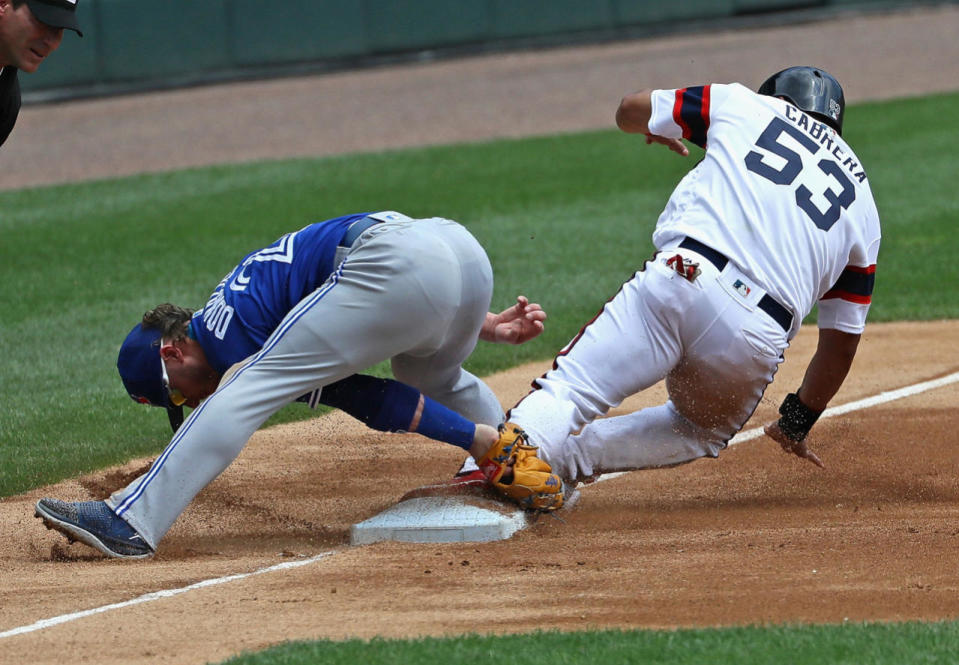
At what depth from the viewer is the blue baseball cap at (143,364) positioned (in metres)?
4.32

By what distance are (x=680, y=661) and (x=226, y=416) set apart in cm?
155

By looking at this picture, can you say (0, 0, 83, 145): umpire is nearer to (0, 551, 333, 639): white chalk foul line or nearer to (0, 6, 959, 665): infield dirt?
(0, 6, 959, 665): infield dirt

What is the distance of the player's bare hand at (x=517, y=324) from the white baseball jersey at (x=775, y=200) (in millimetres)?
482

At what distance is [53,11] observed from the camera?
14.8 feet

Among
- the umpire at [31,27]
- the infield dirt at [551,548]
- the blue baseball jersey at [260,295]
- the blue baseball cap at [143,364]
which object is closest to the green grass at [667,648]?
the infield dirt at [551,548]

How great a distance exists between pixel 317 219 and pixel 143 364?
23.9ft

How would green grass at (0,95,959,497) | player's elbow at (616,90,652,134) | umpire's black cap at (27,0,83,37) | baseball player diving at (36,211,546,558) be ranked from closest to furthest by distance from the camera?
baseball player diving at (36,211,546,558)
umpire's black cap at (27,0,83,37)
player's elbow at (616,90,652,134)
green grass at (0,95,959,497)

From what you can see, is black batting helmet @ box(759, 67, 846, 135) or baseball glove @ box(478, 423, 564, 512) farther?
black batting helmet @ box(759, 67, 846, 135)

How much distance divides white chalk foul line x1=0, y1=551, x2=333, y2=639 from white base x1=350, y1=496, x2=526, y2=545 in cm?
19

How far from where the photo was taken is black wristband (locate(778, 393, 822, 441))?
495cm

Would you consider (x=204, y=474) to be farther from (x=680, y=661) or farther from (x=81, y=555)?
(x=680, y=661)

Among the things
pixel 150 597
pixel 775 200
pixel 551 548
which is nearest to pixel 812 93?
pixel 775 200

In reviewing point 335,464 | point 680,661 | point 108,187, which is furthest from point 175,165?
point 680,661

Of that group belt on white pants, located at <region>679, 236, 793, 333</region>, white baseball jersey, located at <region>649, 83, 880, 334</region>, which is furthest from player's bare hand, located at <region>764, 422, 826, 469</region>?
belt on white pants, located at <region>679, 236, 793, 333</region>
